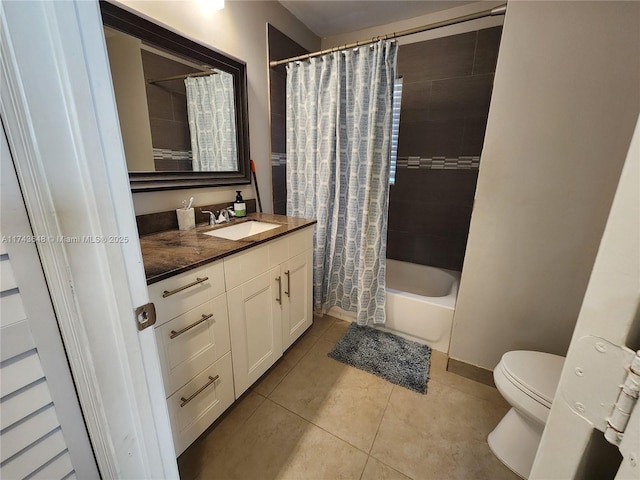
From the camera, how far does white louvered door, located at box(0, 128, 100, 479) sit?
438 millimetres

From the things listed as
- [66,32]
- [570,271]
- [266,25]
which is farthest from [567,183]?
[266,25]

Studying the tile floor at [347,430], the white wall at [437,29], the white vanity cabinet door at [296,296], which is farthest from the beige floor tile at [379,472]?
the white wall at [437,29]

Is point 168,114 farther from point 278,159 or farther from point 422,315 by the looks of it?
point 422,315

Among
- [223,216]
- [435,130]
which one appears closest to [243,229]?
[223,216]

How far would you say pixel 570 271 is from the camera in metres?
1.29

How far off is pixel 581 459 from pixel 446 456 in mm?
1180

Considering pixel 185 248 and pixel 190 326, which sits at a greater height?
pixel 185 248

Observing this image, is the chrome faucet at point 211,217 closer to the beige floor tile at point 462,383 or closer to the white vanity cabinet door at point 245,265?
the white vanity cabinet door at point 245,265

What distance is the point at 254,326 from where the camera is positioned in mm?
1361

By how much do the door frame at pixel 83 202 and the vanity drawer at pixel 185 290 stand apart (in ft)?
1.07

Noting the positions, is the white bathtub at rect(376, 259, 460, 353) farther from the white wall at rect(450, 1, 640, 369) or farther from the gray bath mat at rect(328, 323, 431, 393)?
the white wall at rect(450, 1, 640, 369)

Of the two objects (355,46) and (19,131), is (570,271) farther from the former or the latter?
(19,131)

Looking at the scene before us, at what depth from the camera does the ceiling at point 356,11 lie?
1.92 metres

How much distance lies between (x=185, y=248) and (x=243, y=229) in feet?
1.84
